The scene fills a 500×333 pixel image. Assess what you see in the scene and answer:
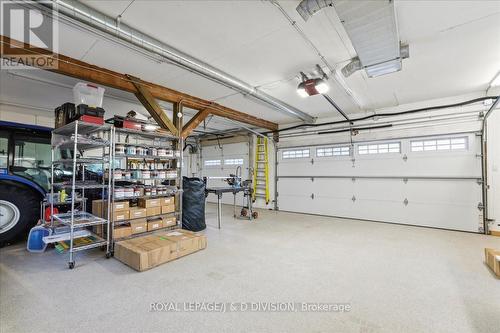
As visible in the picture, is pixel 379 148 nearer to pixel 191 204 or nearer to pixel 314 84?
pixel 314 84

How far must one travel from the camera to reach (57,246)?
11.1ft

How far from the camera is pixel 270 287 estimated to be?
240 centimetres

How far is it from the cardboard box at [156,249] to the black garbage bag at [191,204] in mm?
988

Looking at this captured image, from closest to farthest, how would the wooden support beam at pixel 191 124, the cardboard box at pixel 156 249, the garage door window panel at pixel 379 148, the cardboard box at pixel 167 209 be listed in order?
1. the cardboard box at pixel 156 249
2. the cardboard box at pixel 167 209
3. the wooden support beam at pixel 191 124
4. the garage door window panel at pixel 379 148

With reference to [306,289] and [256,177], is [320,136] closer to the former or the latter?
[256,177]

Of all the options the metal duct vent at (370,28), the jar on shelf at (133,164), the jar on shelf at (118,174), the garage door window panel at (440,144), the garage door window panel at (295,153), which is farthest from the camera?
the garage door window panel at (295,153)

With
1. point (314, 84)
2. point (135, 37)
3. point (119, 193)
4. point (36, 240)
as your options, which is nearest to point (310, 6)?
point (314, 84)

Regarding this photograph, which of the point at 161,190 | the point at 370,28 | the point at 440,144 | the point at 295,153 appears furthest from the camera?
the point at 295,153

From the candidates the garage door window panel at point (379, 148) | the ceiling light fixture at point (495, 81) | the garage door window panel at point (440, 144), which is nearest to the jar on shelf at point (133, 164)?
the garage door window panel at point (379, 148)

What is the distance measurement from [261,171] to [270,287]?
579 cm

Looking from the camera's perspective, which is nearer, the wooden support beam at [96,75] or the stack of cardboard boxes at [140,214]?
the wooden support beam at [96,75]

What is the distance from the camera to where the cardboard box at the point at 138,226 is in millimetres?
3643

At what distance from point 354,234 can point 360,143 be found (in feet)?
9.10

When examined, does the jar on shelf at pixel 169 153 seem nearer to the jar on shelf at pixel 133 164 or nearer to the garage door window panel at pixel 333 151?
the jar on shelf at pixel 133 164
